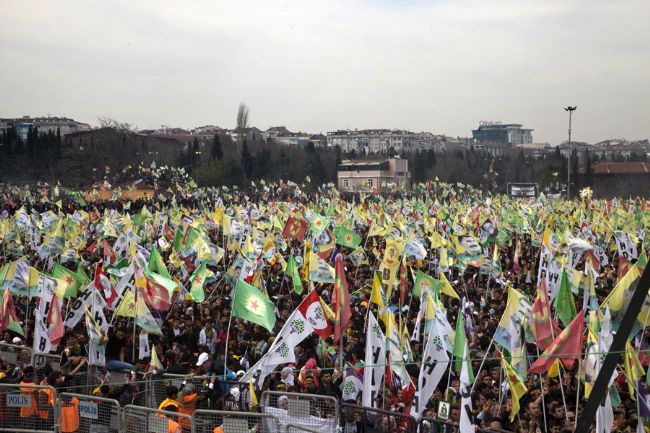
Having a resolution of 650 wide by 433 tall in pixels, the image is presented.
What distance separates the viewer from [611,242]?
29.9 m

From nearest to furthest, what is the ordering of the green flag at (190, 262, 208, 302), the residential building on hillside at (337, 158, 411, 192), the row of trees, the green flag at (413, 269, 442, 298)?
the green flag at (413, 269, 442, 298), the green flag at (190, 262, 208, 302), the row of trees, the residential building on hillside at (337, 158, 411, 192)

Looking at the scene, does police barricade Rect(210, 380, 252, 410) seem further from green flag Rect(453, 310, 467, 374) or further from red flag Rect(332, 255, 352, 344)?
green flag Rect(453, 310, 467, 374)

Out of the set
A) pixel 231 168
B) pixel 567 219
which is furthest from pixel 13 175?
pixel 567 219

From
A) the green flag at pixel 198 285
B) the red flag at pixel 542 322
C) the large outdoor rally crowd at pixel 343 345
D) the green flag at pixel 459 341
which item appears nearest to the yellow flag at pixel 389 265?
the large outdoor rally crowd at pixel 343 345

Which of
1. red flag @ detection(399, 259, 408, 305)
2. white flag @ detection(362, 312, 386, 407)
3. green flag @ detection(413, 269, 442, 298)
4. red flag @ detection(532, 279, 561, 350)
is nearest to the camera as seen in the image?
white flag @ detection(362, 312, 386, 407)

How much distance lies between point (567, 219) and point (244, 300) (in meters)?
26.0

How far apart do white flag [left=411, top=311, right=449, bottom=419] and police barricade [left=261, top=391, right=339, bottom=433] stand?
3.94 ft

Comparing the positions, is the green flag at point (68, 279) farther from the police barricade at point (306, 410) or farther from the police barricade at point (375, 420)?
the police barricade at point (375, 420)

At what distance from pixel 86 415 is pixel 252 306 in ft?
12.5

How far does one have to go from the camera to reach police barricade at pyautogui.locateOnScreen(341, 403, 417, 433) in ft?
29.5

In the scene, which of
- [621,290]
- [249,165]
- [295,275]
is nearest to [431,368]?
[621,290]

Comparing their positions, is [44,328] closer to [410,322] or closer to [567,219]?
[410,322]

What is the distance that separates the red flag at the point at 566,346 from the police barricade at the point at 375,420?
2.18m

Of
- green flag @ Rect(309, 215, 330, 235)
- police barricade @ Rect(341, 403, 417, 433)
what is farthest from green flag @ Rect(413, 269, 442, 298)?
green flag @ Rect(309, 215, 330, 235)
